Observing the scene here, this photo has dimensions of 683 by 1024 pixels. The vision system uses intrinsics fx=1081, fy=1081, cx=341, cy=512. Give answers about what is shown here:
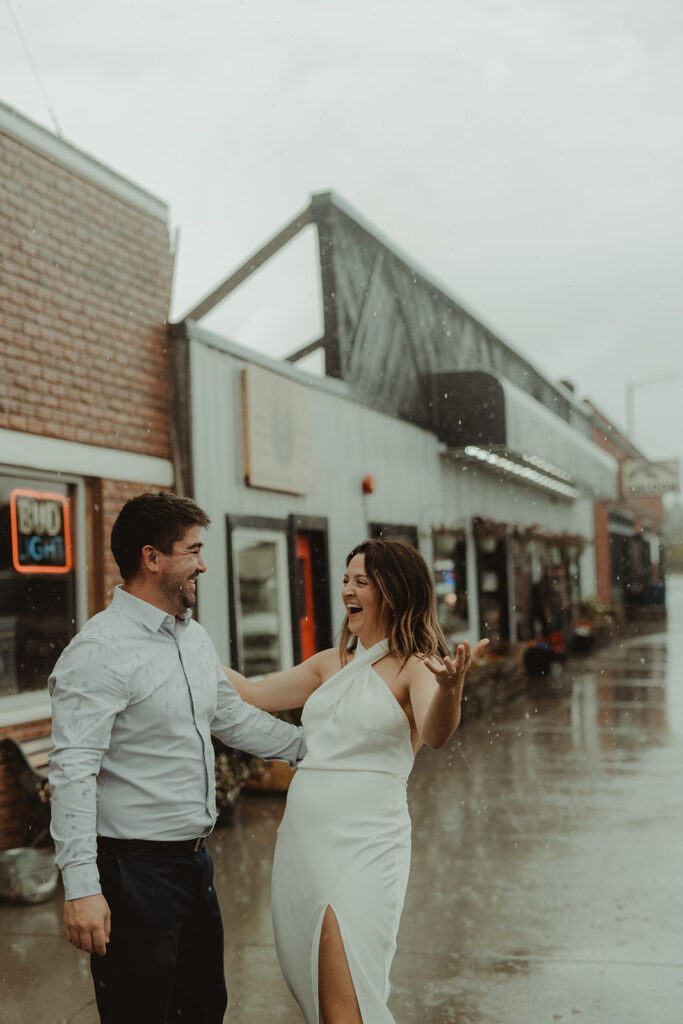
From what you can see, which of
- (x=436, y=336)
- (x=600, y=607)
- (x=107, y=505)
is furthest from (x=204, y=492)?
(x=600, y=607)

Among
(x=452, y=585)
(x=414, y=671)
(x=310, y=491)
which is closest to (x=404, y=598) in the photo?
(x=414, y=671)

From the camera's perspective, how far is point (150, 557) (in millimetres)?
2641

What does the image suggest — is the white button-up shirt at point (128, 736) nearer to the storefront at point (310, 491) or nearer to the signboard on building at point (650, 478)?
the storefront at point (310, 491)

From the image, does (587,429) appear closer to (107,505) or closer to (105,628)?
(107,505)

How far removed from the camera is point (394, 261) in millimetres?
12250

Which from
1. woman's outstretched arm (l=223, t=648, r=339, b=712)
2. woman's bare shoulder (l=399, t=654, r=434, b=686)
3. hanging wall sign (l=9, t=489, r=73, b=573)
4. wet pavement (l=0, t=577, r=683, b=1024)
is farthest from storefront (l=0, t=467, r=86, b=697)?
woman's bare shoulder (l=399, t=654, r=434, b=686)

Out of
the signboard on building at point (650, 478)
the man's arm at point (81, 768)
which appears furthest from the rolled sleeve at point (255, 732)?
the signboard on building at point (650, 478)

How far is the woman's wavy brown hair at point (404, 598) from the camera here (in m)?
2.75

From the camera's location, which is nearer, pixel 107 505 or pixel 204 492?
pixel 107 505

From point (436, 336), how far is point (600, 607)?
10.7m

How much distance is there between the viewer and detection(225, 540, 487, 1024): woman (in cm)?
253

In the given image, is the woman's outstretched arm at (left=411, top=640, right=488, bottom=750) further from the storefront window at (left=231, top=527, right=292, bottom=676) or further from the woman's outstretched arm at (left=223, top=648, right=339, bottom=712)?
the storefront window at (left=231, top=527, right=292, bottom=676)

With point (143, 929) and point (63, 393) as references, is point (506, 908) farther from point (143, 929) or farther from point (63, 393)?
point (63, 393)

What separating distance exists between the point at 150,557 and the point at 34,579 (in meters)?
3.95
